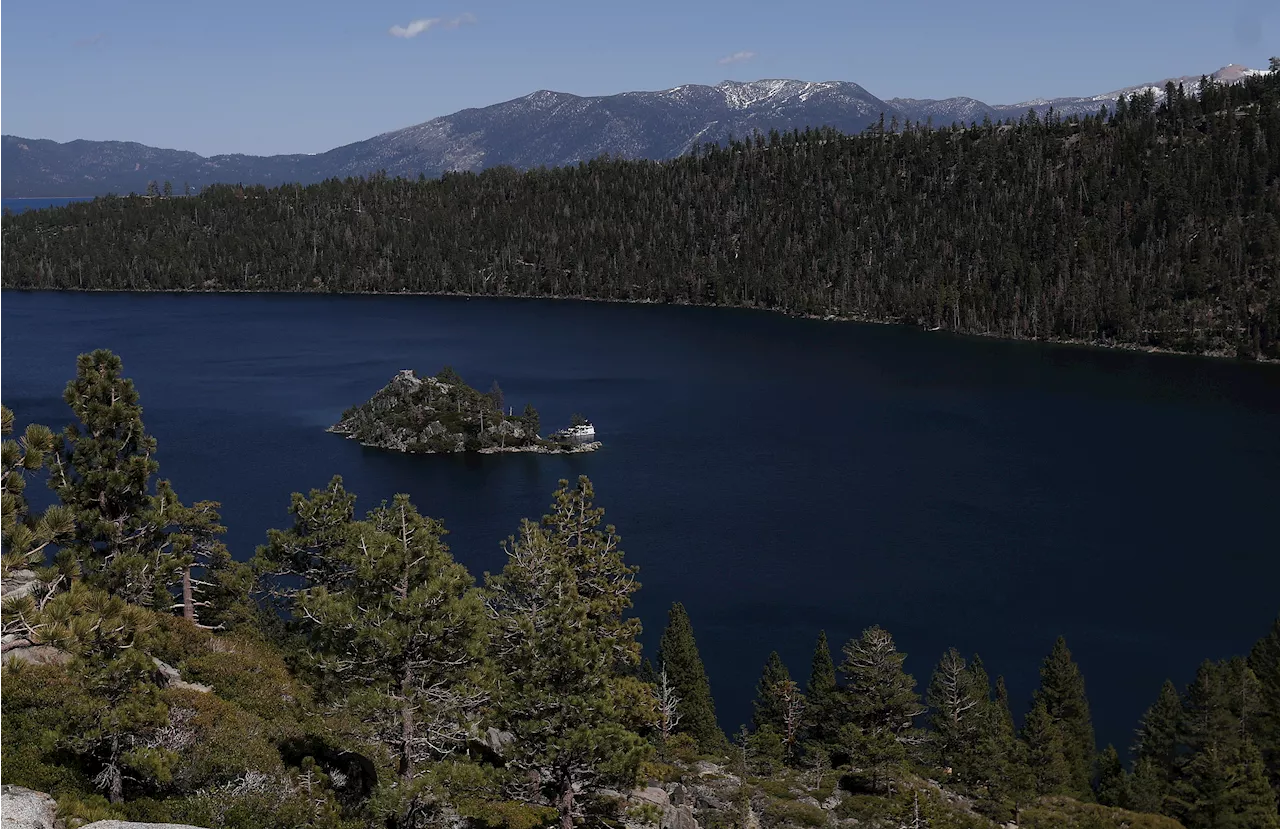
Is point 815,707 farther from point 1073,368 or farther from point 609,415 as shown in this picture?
point 1073,368

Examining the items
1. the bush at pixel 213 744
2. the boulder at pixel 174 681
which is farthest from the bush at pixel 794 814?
the boulder at pixel 174 681

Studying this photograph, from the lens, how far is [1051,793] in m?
54.6

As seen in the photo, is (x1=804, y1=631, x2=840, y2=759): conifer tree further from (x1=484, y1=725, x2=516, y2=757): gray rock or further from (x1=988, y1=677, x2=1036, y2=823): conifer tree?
(x1=484, y1=725, x2=516, y2=757): gray rock

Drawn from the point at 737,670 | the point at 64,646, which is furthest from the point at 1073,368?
the point at 64,646

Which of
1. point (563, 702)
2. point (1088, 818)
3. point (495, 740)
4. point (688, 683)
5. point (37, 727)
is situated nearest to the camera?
point (37, 727)

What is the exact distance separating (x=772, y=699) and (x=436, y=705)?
123 feet

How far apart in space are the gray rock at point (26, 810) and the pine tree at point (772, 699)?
44.9 m

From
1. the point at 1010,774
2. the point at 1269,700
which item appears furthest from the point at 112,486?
the point at 1269,700

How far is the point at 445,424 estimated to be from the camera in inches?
5541

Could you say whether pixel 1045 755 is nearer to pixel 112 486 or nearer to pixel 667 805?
pixel 667 805

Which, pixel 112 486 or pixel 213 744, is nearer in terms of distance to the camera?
pixel 213 744

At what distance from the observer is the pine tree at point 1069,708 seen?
59094 millimetres

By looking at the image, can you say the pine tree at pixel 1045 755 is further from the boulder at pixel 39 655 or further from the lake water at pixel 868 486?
the boulder at pixel 39 655

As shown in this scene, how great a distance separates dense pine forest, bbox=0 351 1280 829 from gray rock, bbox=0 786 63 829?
39 cm
